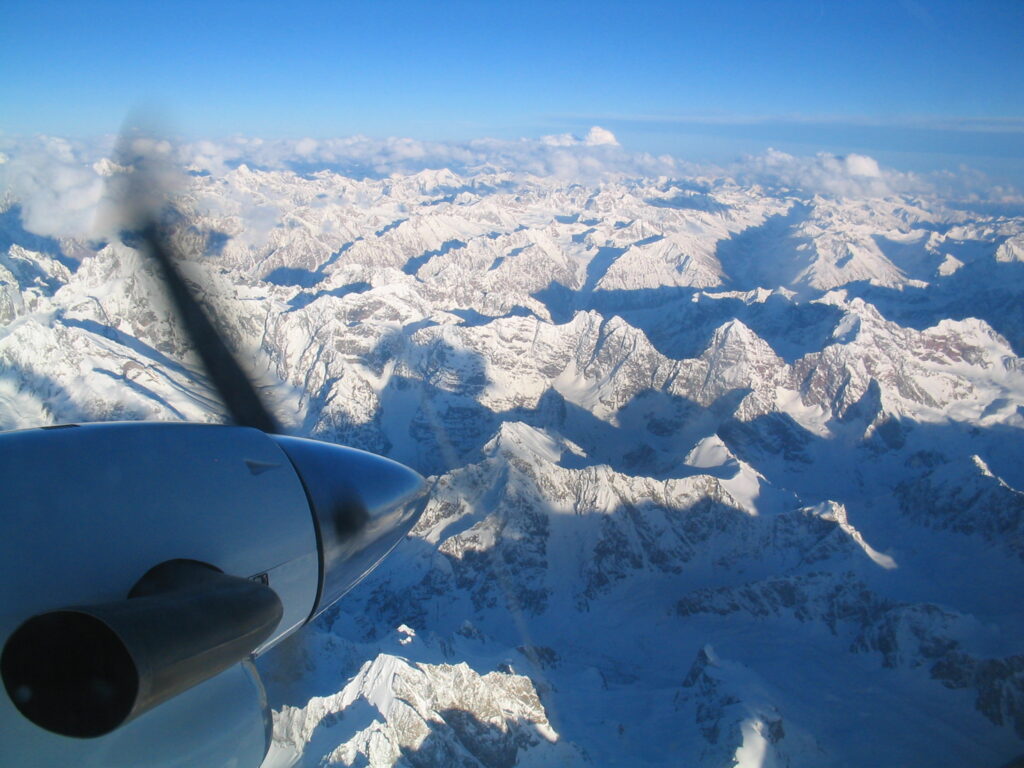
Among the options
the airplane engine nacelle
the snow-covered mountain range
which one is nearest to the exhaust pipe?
the airplane engine nacelle

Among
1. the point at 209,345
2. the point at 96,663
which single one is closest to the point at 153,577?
the point at 96,663

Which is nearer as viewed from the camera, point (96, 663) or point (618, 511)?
point (96, 663)

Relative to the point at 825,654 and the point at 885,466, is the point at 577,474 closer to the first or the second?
the point at 825,654

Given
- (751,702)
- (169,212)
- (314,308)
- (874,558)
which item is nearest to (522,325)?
(314,308)

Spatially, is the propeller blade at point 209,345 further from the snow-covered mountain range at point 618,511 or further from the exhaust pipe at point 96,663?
the exhaust pipe at point 96,663

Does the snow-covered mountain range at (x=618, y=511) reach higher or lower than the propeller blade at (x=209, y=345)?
lower

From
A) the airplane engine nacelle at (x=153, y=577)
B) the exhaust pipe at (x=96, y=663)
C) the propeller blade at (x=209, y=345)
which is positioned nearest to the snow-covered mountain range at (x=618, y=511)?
the propeller blade at (x=209, y=345)

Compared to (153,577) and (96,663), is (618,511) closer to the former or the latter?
(153,577)
